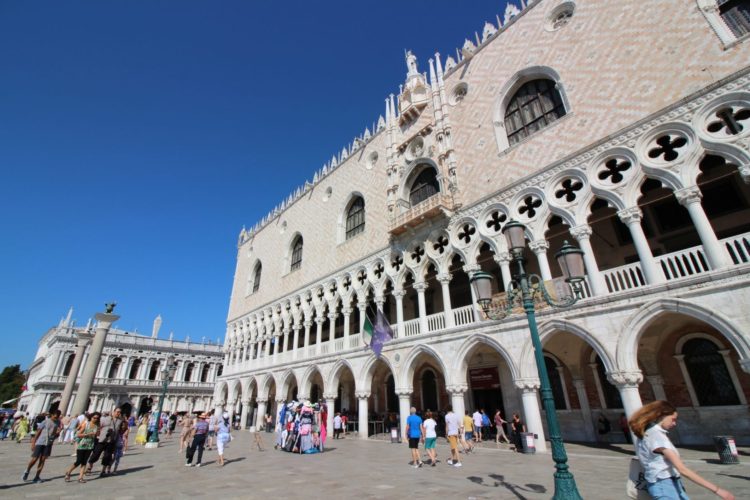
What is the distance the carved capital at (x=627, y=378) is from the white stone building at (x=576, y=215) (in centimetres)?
9

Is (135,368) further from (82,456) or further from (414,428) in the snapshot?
(414,428)

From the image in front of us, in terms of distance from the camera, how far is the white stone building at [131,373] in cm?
3266

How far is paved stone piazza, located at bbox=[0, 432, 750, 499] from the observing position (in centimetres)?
543

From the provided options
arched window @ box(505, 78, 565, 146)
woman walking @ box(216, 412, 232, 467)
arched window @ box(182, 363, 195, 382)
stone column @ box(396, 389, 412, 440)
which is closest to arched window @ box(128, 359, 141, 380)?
arched window @ box(182, 363, 195, 382)

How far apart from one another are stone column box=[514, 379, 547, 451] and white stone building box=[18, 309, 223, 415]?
35.5 m

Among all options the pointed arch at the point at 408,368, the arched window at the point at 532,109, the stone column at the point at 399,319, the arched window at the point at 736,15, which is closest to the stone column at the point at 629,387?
the pointed arch at the point at 408,368

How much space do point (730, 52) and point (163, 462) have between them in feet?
57.1

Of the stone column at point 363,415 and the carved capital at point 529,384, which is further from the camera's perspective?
the stone column at point 363,415

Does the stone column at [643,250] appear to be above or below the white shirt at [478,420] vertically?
above

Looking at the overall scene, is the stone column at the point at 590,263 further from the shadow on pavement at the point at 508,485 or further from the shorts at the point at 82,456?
the shorts at the point at 82,456

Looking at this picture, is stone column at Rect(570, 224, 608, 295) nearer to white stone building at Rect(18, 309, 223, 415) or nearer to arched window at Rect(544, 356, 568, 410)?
arched window at Rect(544, 356, 568, 410)

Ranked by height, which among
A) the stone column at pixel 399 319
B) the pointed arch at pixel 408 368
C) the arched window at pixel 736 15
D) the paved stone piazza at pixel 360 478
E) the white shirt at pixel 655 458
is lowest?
the paved stone piazza at pixel 360 478

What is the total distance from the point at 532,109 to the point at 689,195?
6.24m

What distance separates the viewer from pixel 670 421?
107 inches
